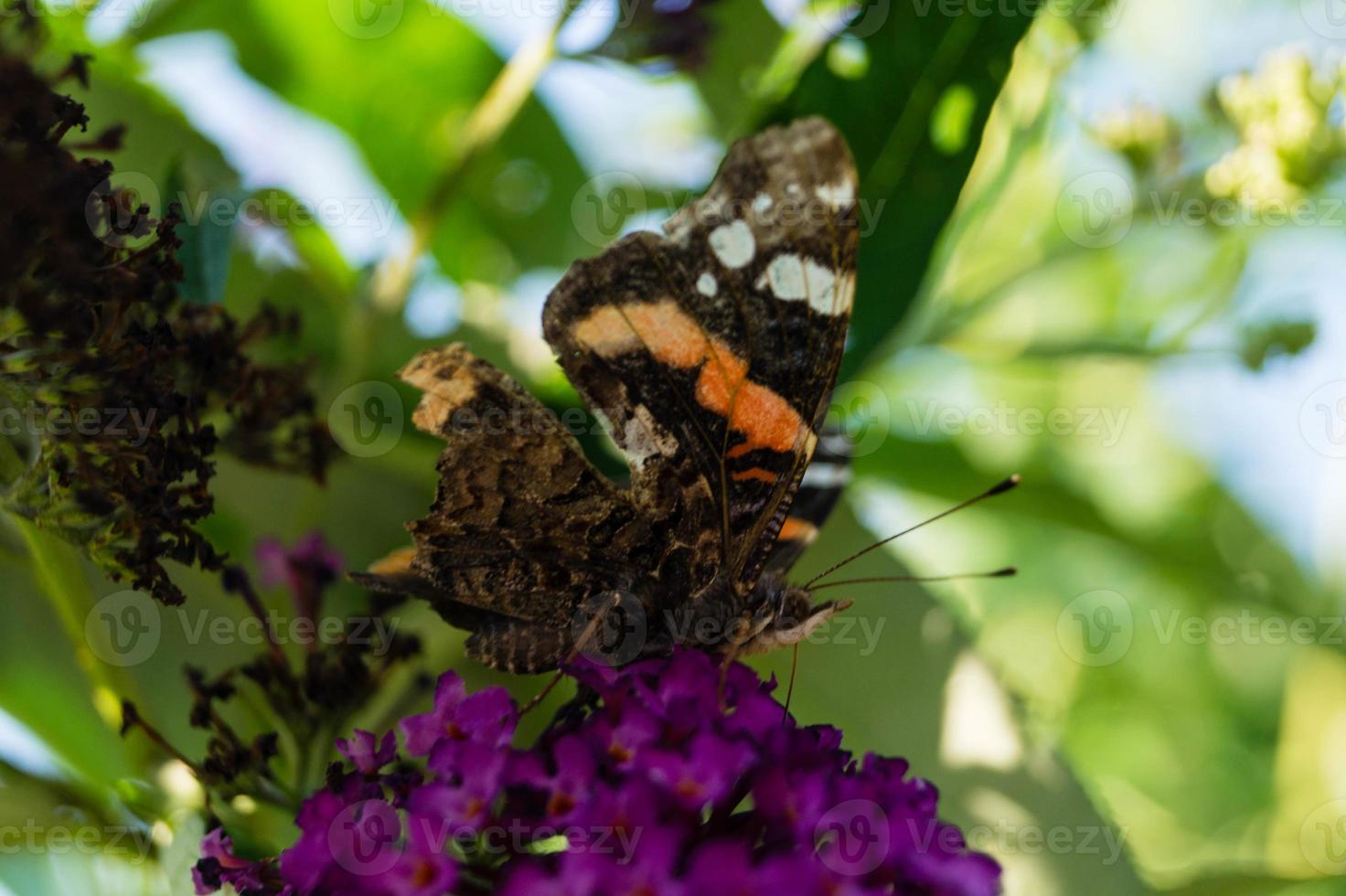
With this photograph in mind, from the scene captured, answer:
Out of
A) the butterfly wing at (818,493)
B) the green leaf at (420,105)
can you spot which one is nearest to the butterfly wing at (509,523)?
the butterfly wing at (818,493)

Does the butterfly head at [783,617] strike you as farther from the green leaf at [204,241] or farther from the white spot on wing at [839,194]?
the green leaf at [204,241]

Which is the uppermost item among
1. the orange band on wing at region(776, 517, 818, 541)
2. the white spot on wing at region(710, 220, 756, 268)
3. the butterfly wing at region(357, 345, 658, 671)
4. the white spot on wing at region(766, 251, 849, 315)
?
the white spot on wing at region(710, 220, 756, 268)

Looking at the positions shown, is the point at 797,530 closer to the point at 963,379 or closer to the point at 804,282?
the point at 804,282

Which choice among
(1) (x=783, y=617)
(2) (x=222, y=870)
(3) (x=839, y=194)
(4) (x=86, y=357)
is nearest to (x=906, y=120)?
(3) (x=839, y=194)

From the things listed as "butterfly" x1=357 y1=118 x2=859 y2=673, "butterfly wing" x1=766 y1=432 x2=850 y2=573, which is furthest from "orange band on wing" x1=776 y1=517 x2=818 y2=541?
"butterfly" x1=357 y1=118 x2=859 y2=673

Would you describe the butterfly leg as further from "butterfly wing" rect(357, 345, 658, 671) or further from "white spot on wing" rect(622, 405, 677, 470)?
"white spot on wing" rect(622, 405, 677, 470)

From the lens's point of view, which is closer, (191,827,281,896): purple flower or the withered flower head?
the withered flower head
